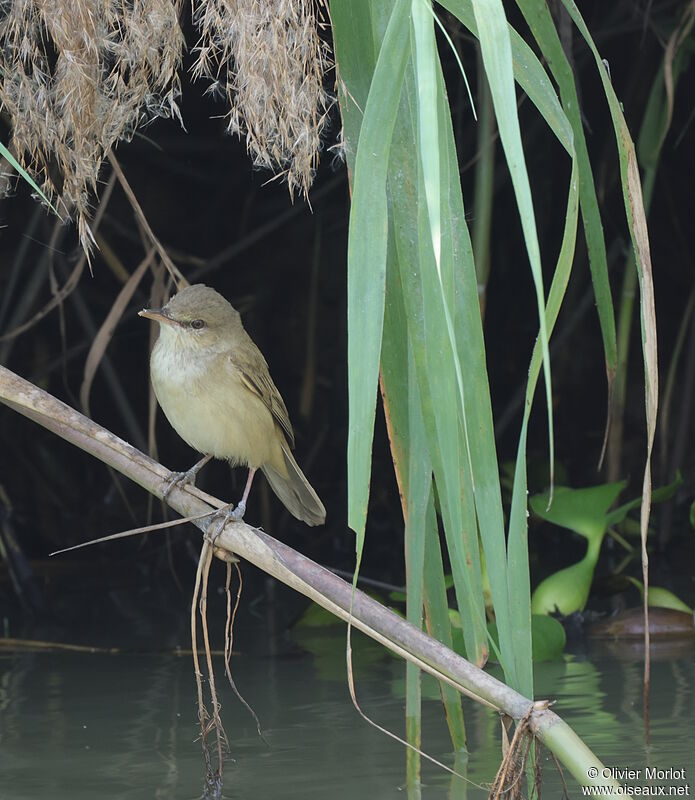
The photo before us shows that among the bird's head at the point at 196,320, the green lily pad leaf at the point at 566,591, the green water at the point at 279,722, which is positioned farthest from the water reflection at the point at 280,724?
the bird's head at the point at 196,320

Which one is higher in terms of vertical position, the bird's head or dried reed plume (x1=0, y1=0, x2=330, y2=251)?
dried reed plume (x1=0, y1=0, x2=330, y2=251)

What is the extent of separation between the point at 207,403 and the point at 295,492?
406 millimetres

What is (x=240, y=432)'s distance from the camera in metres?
3.06

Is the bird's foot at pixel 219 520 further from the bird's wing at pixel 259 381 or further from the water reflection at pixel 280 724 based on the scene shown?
the bird's wing at pixel 259 381

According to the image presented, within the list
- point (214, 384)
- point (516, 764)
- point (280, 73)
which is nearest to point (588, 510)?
point (214, 384)

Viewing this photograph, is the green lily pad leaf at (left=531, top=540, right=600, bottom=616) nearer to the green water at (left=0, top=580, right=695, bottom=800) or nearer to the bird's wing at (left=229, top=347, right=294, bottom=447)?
the green water at (left=0, top=580, right=695, bottom=800)

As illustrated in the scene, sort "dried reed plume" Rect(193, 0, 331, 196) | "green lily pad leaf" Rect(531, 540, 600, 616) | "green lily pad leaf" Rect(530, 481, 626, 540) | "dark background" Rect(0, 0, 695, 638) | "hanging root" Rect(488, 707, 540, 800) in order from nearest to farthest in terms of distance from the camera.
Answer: "hanging root" Rect(488, 707, 540, 800) → "dried reed plume" Rect(193, 0, 331, 196) → "green lily pad leaf" Rect(531, 540, 600, 616) → "green lily pad leaf" Rect(530, 481, 626, 540) → "dark background" Rect(0, 0, 695, 638)

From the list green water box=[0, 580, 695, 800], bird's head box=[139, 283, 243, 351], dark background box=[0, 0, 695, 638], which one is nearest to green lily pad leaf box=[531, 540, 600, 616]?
green water box=[0, 580, 695, 800]

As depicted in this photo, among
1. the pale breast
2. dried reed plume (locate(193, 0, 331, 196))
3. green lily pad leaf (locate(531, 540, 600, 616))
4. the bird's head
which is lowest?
green lily pad leaf (locate(531, 540, 600, 616))

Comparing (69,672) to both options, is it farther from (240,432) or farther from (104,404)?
(104,404)

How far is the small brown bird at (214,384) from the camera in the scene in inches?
117

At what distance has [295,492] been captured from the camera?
323 cm

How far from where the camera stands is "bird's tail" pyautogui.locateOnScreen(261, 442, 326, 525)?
3.16m

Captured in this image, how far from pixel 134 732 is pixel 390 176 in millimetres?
1873
